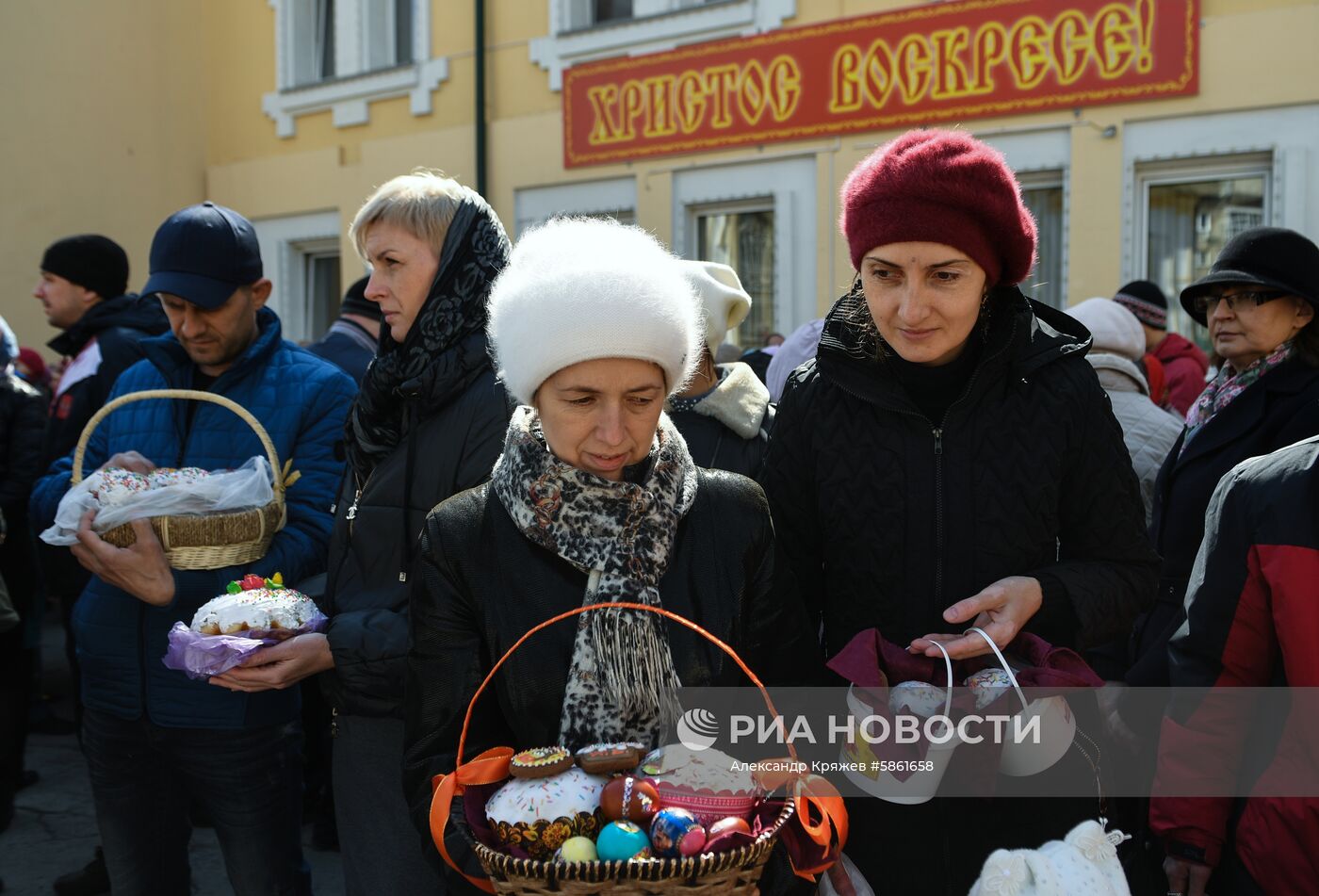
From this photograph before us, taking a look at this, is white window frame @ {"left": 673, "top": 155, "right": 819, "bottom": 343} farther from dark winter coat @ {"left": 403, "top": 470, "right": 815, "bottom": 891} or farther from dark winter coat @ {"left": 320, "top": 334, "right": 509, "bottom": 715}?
dark winter coat @ {"left": 403, "top": 470, "right": 815, "bottom": 891}

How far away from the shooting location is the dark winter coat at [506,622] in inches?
64.7

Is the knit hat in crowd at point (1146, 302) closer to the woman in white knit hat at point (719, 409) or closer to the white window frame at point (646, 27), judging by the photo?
the white window frame at point (646, 27)

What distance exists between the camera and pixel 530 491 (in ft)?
5.43

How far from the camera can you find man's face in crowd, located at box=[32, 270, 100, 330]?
469 centimetres

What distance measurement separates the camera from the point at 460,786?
4.87 feet

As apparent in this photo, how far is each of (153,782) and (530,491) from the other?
1.65 meters

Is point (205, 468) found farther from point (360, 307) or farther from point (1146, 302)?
point (1146, 302)

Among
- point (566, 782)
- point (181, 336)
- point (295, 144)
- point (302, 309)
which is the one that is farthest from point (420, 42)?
point (566, 782)

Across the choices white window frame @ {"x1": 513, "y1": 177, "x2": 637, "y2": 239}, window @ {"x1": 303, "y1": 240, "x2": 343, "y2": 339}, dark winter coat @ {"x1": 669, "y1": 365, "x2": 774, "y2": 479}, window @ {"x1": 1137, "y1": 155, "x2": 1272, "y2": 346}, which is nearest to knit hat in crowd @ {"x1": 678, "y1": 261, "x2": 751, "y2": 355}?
dark winter coat @ {"x1": 669, "y1": 365, "x2": 774, "y2": 479}

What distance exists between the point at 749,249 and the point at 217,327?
6.67 meters

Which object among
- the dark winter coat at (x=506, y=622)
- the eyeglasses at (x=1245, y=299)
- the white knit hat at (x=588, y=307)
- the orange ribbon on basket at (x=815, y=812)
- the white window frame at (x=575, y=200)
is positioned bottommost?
the orange ribbon on basket at (x=815, y=812)

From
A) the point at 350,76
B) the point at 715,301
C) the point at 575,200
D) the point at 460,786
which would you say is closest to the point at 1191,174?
the point at 575,200

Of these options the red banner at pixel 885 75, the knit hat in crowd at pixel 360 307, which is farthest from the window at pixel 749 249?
the knit hat in crowd at pixel 360 307

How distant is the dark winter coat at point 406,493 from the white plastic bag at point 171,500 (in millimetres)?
372
